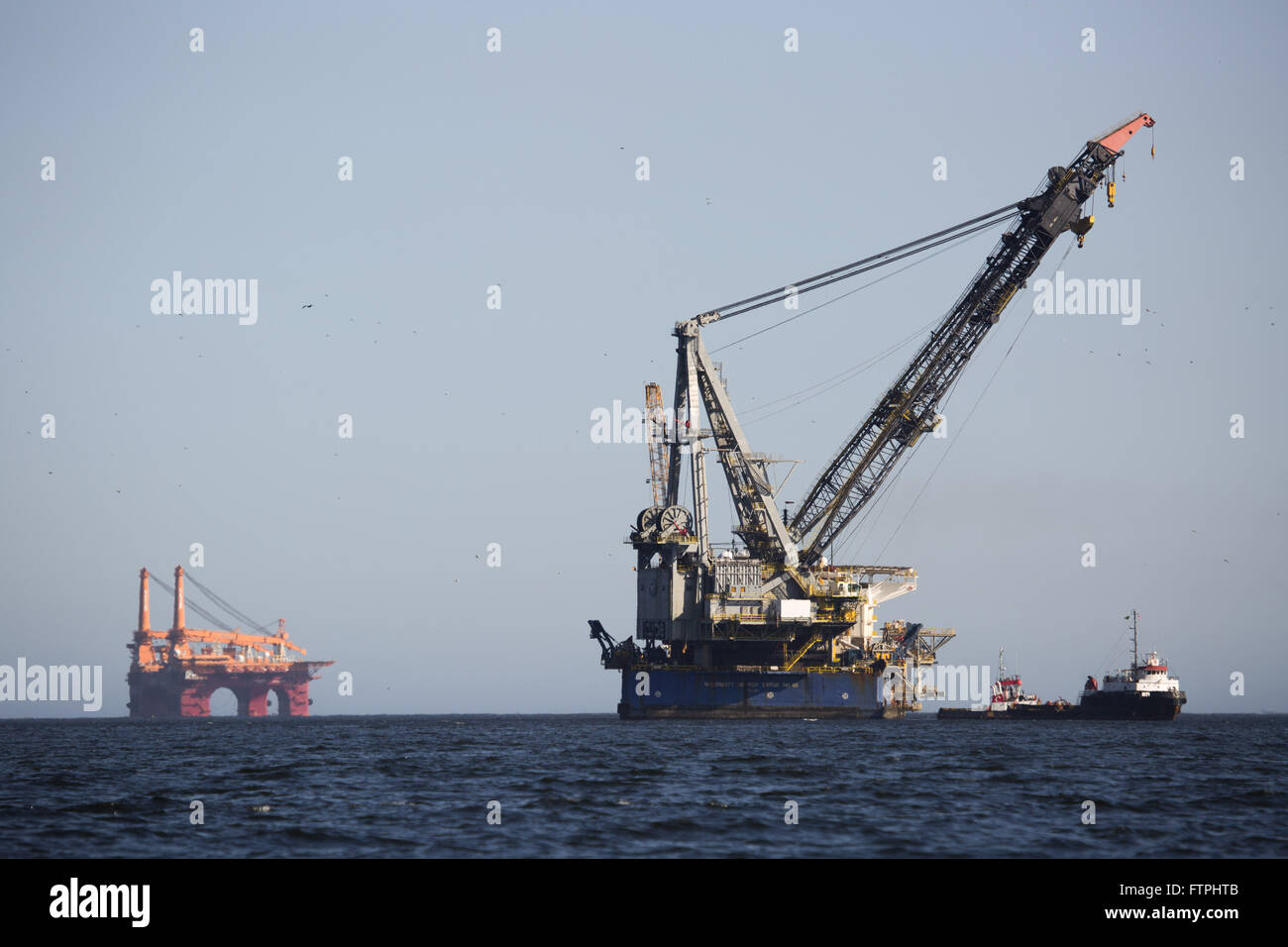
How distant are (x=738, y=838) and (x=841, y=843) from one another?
2.48 meters

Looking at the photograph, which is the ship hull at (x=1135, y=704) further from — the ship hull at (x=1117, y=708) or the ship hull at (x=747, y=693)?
the ship hull at (x=747, y=693)

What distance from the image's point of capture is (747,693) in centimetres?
10344

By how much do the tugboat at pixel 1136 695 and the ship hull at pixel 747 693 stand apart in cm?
2361

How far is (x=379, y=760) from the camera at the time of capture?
5988 centimetres

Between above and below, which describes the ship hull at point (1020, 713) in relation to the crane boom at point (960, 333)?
below

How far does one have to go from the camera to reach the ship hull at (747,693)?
10319cm

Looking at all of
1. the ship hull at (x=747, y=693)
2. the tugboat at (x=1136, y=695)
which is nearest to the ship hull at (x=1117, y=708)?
the tugboat at (x=1136, y=695)

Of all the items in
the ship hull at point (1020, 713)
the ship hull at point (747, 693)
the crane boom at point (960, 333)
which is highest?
the crane boom at point (960, 333)

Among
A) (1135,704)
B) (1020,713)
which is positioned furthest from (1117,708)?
(1020,713)

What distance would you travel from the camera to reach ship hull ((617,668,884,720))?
103188 millimetres

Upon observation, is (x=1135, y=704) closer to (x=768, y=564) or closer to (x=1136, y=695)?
(x=1136, y=695)
